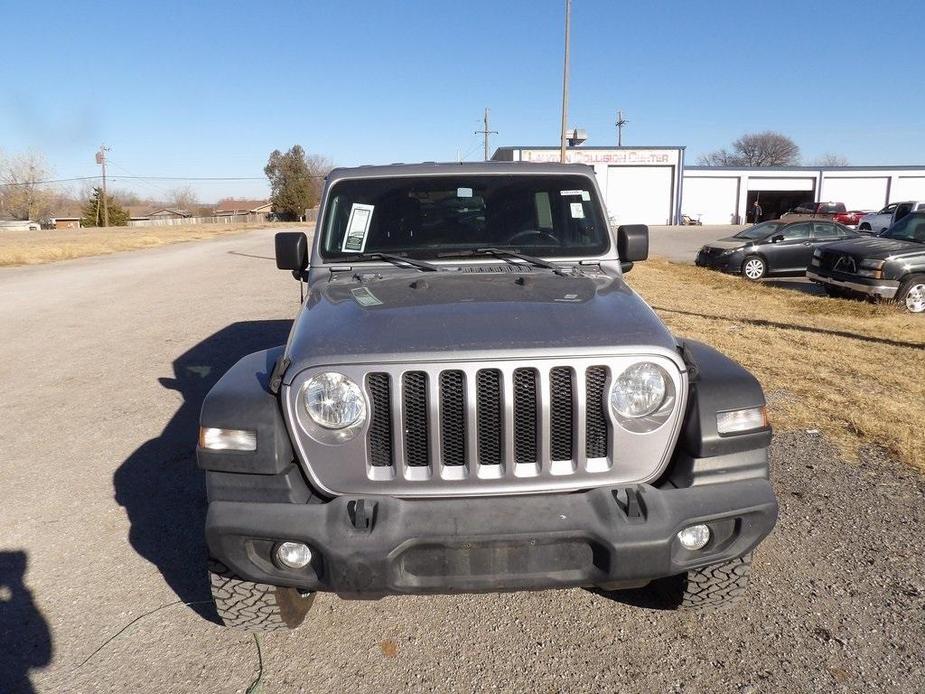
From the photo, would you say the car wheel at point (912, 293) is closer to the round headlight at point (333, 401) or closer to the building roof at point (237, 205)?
the round headlight at point (333, 401)

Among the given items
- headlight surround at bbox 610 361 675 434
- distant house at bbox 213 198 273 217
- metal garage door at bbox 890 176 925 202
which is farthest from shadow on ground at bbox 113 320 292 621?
distant house at bbox 213 198 273 217

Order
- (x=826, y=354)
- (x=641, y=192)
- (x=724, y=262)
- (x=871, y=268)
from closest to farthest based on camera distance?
1. (x=826, y=354)
2. (x=871, y=268)
3. (x=724, y=262)
4. (x=641, y=192)

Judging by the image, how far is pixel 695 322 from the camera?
31.2 feet

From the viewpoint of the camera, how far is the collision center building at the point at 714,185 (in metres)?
49.5

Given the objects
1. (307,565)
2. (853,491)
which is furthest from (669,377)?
(853,491)

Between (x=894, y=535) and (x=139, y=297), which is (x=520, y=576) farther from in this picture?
(x=139, y=297)

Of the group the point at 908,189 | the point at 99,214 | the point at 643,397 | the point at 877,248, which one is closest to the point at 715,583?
the point at 643,397

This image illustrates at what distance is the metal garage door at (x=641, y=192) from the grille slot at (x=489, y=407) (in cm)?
4940

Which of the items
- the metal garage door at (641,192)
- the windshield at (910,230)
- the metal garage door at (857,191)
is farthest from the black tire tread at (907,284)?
the metal garage door at (857,191)

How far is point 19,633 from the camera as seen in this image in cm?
289

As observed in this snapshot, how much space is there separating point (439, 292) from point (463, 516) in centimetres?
112

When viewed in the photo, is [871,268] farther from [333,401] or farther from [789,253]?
[333,401]

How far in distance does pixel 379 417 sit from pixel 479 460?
387 millimetres

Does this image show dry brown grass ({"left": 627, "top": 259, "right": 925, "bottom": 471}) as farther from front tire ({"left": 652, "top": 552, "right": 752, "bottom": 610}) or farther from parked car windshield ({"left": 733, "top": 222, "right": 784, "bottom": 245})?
parked car windshield ({"left": 733, "top": 222, "right": 784, "bottom": 245})
